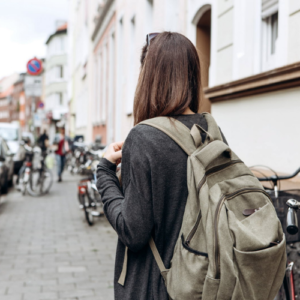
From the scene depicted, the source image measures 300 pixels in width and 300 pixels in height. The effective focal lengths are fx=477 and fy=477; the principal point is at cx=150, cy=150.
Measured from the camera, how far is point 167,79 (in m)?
1.81

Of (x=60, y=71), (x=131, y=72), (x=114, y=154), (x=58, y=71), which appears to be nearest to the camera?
(x=114, y=154)

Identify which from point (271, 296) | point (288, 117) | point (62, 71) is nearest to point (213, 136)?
point (271, 296)

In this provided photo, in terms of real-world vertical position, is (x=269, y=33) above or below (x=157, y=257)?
above

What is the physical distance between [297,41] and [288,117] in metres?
0.70

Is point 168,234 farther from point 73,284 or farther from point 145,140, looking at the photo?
point 73,284

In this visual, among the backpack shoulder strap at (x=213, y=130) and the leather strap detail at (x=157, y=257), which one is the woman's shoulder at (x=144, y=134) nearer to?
the backpack shoulder strap at (x=213, y=130)

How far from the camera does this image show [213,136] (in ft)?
5.93

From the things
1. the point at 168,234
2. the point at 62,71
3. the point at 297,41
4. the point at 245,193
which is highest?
the point at 62,71

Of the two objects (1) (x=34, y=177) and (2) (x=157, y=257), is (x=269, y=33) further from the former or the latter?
(1) (x=34, y=177)

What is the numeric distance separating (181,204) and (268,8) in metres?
4.11

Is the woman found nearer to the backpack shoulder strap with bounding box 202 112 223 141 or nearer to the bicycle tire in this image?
the backpack shoulder strap with bounding box 202 112 223 141

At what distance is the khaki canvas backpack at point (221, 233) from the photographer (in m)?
1.52

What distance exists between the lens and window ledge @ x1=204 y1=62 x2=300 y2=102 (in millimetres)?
4250

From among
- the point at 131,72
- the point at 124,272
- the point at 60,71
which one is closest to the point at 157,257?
the point at 124,272
